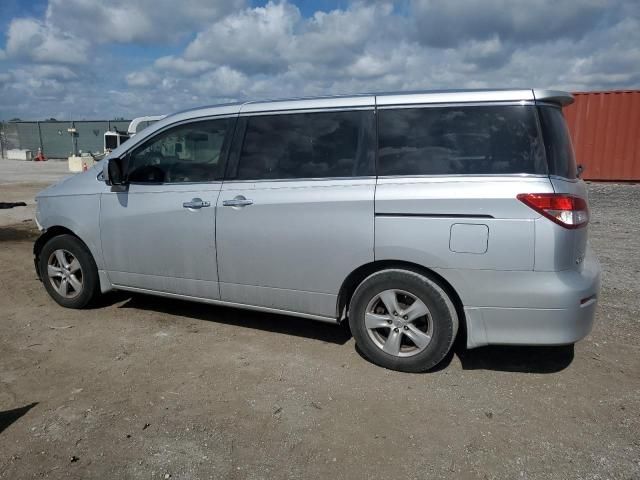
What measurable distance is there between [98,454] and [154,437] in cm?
30

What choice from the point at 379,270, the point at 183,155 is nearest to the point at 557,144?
the point at 379,270

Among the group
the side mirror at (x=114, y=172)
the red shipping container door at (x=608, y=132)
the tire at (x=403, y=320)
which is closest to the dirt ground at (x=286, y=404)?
the tire at (x=403, y=320)

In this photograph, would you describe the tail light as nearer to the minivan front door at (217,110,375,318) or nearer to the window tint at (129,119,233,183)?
the minivan front door at (217,110,375,318)

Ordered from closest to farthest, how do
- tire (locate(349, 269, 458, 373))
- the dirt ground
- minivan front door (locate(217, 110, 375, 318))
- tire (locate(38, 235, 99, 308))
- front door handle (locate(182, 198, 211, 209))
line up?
1. the dirt ground
2. tire (locate(349, 269, 458, 373))
3. minivan front door (locate(217, 110, 375, 318))
4. front door handle (locate(182, 198, 211, 209))
5. tire (locate(38, 235, 99, 308))

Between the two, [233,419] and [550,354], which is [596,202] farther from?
[233,419]

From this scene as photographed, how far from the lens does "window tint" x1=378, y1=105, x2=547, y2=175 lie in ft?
10.8

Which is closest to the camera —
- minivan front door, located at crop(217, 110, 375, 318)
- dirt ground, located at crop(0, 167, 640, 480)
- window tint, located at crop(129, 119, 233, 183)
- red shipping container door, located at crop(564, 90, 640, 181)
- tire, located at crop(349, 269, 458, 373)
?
dirt ground, located at crop(0, 167, 640, 480)

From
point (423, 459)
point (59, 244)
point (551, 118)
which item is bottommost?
point (423, 459)

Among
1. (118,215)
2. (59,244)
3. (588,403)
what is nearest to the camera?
(588,403)

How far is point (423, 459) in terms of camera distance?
2736 mm

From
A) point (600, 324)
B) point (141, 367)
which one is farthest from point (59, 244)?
point (600, 324)

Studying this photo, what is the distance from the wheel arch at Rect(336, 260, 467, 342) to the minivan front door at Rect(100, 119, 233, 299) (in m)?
1.09

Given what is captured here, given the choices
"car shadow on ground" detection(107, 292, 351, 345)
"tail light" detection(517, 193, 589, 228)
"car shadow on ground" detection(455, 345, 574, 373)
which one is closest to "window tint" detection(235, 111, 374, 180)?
"tail light" detection(517, 193, 589, 228)

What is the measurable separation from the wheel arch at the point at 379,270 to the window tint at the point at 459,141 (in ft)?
2.12
